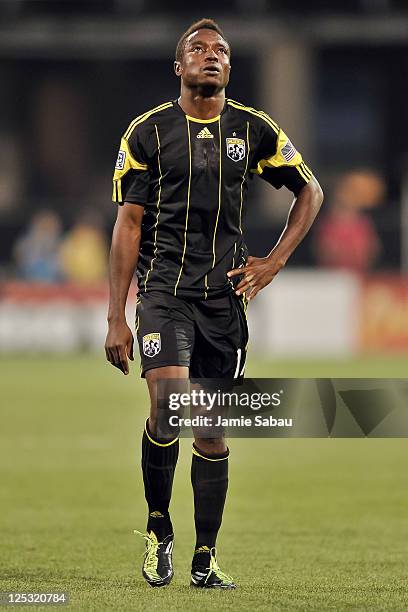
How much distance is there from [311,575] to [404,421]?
4.73ft

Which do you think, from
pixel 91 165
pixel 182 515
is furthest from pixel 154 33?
pixel 182 515

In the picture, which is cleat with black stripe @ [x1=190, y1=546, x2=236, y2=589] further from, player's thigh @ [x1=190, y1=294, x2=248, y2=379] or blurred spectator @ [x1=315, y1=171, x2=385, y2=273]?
blurred spectator @ [x1=315, y1=171, x2=385, y2=273]

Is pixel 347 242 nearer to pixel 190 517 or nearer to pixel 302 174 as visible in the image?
pixel 190 517

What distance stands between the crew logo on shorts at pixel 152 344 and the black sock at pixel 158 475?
0.32 m

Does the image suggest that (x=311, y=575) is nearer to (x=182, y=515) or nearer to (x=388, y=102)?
(x=182, y=515)

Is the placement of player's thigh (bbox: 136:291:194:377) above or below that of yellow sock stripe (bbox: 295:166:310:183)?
below

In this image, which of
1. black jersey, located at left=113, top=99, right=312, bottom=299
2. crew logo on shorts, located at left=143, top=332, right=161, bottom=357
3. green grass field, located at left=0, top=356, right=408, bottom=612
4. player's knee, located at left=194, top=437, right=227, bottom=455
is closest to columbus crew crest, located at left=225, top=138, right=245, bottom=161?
black jersey, located at left=113, top=99, right=312, bottom=299

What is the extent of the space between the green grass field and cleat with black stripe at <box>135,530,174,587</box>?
0.05m

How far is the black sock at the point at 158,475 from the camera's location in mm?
6379

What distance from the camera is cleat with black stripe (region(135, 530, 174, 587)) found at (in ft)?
21.1

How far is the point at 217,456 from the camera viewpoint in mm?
6496

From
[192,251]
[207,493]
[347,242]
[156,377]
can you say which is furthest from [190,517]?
[347,242]

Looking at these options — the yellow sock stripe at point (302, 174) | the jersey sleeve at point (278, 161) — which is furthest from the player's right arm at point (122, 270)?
the yellow sock stripe at point (302, 174)

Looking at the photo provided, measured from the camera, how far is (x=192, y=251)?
6371 mm
